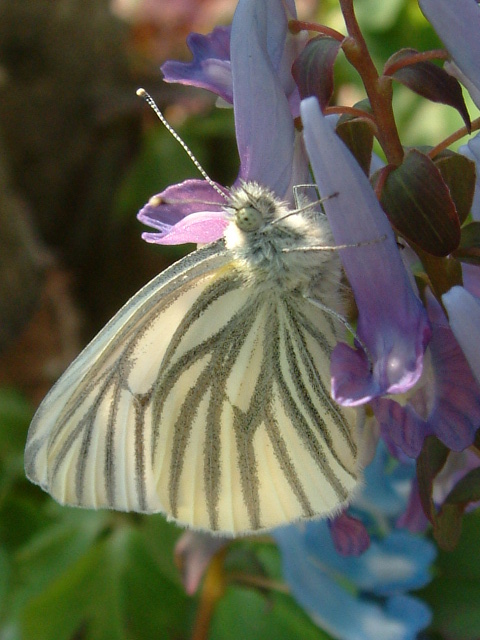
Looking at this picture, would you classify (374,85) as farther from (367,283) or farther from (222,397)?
(222,397)

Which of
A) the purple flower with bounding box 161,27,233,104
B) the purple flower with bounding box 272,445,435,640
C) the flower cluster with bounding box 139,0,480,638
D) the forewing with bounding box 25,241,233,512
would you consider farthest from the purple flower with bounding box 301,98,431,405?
the purple flower with bounding box 272,445,435,640

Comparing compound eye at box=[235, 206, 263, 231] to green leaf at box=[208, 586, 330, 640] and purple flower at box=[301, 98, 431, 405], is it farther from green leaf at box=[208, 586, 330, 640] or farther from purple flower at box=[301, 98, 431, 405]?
green leaf at box=[208, 586, 330, 640]

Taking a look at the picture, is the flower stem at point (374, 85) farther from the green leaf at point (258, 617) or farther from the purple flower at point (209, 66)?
the green leaf at point (258, 617)

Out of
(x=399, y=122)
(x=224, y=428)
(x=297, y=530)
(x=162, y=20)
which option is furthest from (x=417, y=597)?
(x=162, y=20)

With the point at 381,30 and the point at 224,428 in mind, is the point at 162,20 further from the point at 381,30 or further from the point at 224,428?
the point at 224,428

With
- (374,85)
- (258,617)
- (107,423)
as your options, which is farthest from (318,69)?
(258,617)
